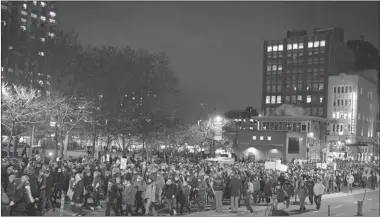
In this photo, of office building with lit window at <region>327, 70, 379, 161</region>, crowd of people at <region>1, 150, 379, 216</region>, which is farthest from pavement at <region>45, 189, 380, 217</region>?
office building with lit window at <region>327, 70, 379, 161</region>

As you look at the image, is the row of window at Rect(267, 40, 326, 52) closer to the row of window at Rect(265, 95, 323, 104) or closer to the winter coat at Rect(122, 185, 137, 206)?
the row of window at Rect(265, 95, 323, 104)

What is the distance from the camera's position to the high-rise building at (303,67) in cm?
12006

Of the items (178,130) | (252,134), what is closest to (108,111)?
(178,130)

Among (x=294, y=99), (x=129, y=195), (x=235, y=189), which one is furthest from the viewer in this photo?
(x=294, y=99)

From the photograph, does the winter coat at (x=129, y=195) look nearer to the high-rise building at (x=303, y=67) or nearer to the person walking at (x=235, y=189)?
the person walking at (x=235, y=189)

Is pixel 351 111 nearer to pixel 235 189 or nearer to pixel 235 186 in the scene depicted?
pixel 235 189

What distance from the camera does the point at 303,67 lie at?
12506cm

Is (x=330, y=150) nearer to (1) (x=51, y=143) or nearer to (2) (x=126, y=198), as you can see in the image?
(1) (x=51, y=143)

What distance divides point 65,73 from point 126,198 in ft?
110

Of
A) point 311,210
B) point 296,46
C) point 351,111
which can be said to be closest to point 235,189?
point 311,210

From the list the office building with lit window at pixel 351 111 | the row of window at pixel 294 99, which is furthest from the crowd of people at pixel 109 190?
the row of window at pixel 294 99

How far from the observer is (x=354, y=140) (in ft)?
363

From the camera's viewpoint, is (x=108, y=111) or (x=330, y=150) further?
(x=330, y=150)

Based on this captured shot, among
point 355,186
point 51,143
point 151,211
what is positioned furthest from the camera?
point 51,143
